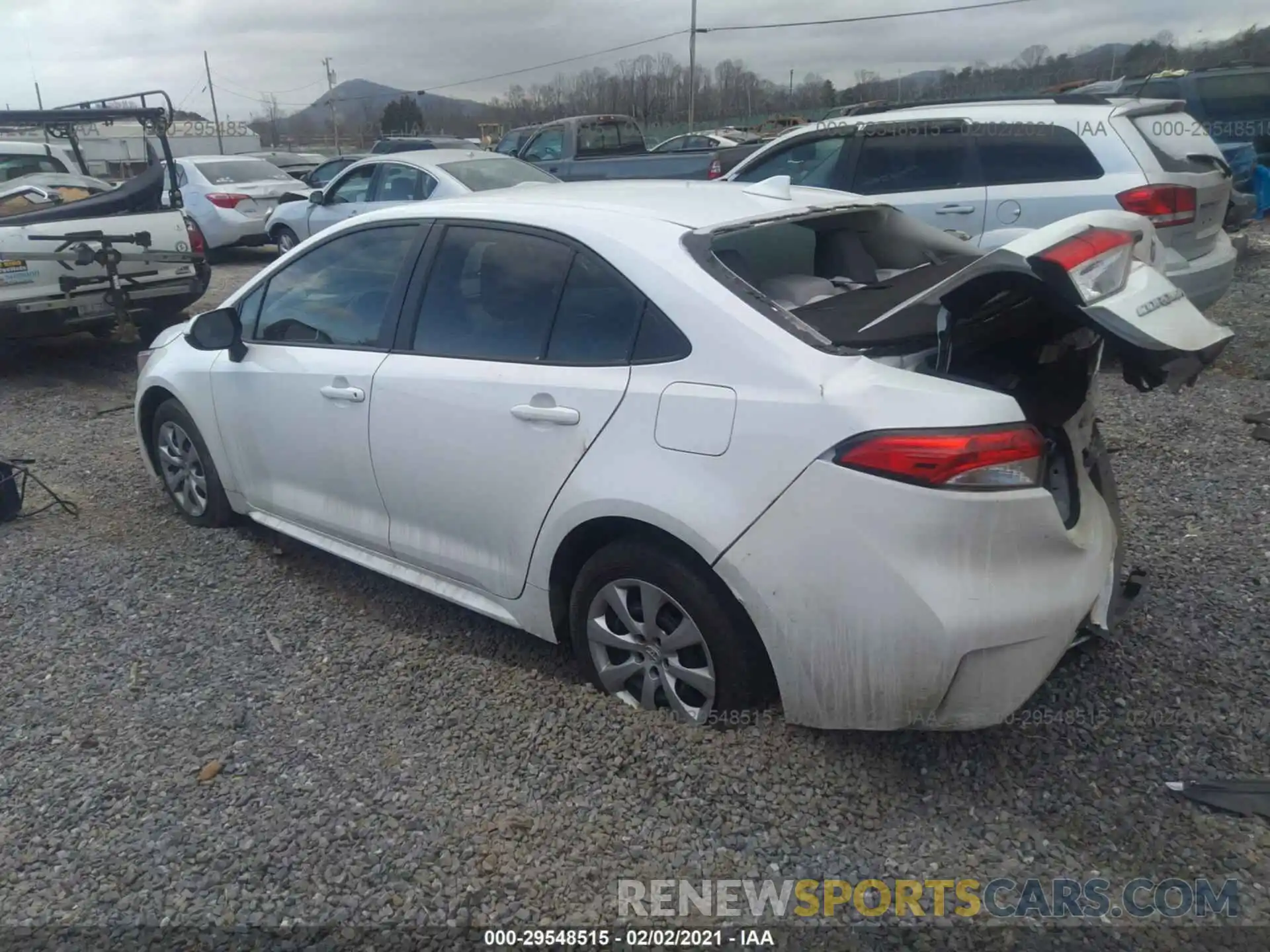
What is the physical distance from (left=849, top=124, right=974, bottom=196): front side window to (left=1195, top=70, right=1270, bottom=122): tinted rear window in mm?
9190

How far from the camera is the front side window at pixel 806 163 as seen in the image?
7.61m

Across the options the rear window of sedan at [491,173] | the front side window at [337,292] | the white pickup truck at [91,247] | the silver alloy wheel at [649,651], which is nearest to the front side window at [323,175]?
the rear window of sedan at [491,173]

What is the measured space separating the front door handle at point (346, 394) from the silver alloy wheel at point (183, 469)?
1.30 meters

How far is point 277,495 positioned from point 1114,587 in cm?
326

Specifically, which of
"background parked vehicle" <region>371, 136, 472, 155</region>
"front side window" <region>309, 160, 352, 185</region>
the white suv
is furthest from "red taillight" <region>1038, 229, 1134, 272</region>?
"background parked vehicle" <region>371, 136, 472, 155</region>

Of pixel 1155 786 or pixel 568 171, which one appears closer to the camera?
pixel 1155 786

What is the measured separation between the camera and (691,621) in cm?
282

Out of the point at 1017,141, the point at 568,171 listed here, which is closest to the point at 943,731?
the point at 1017,141

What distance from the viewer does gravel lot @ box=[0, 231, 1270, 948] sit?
2.49 m

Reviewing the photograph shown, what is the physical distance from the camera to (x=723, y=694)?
284cm

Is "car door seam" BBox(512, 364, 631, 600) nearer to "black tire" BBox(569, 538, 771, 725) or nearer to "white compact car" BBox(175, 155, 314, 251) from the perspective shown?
"black tire" BBox(569, 538, 771, 725)

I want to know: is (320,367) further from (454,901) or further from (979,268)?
(979,268)

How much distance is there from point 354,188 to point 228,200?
3828 millimetres

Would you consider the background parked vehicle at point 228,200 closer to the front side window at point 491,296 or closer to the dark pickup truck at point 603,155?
the dark pickup truck at point 603,155
